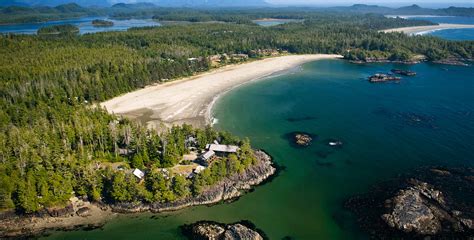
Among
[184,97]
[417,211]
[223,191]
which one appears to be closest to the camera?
[417,211]

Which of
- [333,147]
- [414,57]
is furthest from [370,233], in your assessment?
[414,57]

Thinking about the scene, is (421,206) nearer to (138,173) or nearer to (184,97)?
(138,173)

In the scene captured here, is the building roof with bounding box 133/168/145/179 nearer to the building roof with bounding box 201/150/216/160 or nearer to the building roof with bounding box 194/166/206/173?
the building roof with bounding box 194/166/206/173

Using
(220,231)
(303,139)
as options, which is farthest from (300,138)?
(220,231)

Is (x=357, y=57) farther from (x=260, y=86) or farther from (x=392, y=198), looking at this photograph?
(x=392, y=198)

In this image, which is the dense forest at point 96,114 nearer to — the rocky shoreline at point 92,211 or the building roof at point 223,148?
the rocky shoreline at point 92,211

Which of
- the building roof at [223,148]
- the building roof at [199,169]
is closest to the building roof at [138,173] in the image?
the building roof at [199,169]
